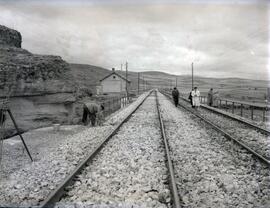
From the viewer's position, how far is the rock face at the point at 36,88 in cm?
1512

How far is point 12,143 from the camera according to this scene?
36.9ft

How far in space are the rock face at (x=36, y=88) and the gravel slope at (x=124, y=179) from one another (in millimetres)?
7168

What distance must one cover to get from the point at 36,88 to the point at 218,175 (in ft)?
43.2

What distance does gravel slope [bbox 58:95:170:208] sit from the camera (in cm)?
512

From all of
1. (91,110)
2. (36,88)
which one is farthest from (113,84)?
(91,110)

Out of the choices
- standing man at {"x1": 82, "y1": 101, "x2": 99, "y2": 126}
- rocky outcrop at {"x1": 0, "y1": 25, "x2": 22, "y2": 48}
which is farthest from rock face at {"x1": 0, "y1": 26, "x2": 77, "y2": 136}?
rocky outcrop at {"x1": 0, "y1": 25, "x2": 22, "y2": 48}

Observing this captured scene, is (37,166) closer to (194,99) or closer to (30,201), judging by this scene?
(30,201)

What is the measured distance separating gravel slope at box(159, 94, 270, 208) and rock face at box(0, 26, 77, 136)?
861cm

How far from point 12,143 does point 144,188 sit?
7.33 meters

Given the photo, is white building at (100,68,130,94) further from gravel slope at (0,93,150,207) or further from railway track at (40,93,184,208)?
railway track at (40,93,184,208)

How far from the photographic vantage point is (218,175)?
6.50 metres

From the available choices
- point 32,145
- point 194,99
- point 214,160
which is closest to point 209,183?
point 214,160

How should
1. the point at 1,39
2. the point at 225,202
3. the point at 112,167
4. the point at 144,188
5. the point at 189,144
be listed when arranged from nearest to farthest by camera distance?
the point at 225,202
the point at 144,188
the point at 112,167
the point at 189,144
the point at 1,39

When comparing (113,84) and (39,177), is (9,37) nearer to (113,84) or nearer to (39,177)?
(39,177)
